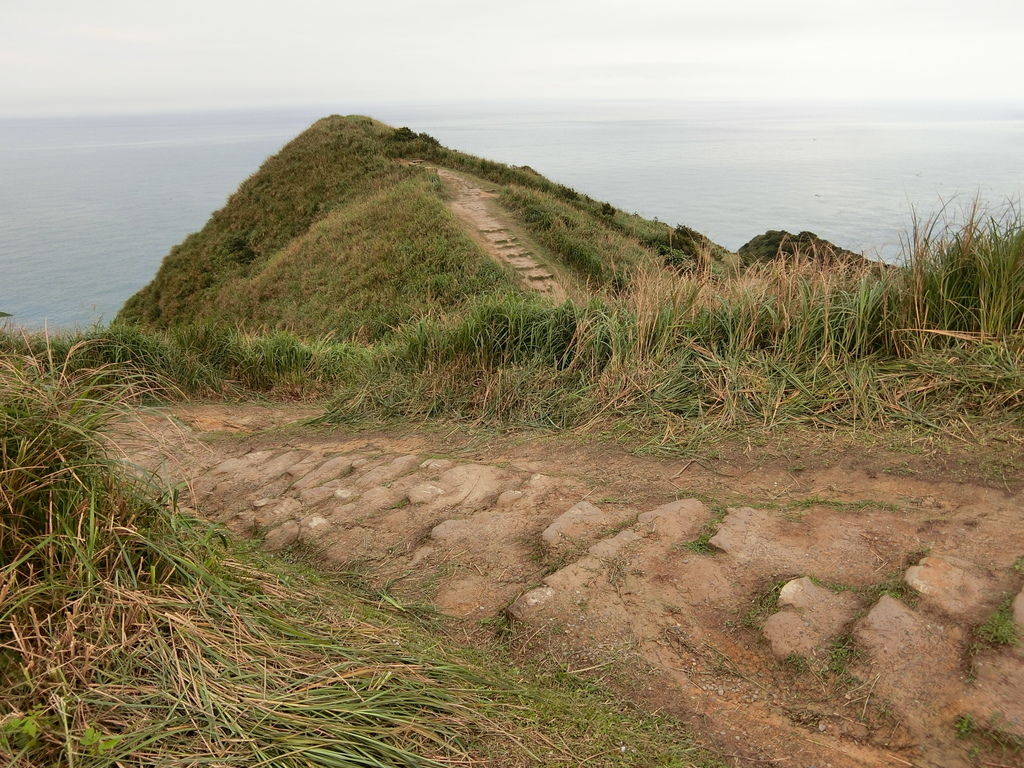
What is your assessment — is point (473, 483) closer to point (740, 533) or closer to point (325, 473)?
point (325, 473)

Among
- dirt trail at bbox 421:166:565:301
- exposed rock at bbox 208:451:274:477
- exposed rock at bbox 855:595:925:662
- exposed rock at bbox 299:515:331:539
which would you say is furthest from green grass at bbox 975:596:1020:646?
dirt trail at bbox 421:166:565:301

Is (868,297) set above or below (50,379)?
above

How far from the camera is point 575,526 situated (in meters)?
2.99

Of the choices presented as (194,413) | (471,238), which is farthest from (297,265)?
(194,413)

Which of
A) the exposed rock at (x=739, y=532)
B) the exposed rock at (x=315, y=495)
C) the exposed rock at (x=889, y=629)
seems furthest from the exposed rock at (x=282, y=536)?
the exposed rock at (x=889, y=629)

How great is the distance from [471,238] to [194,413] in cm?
1153

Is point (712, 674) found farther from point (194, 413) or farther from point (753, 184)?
point (753, 184)

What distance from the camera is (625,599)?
2.49m

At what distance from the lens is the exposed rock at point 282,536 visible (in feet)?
10.9

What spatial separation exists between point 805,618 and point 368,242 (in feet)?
54.9

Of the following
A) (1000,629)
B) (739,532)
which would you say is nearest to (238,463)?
(739,532)

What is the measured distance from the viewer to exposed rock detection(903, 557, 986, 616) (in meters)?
2.20

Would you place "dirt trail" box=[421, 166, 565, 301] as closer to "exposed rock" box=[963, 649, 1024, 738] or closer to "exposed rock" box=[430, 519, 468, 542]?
"exposed rock" box=[430, 519, 468, 542]

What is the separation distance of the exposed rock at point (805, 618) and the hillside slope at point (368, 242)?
31.7 ft
